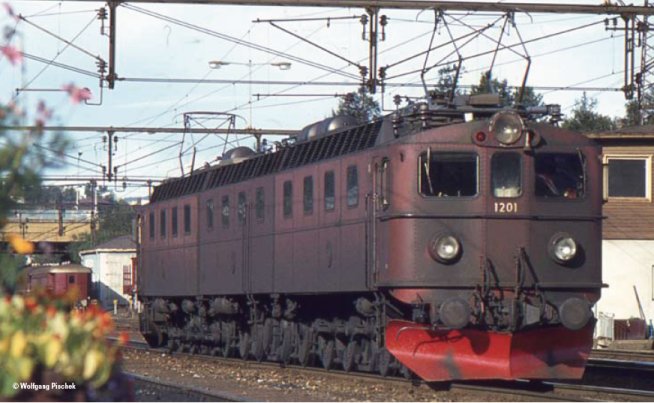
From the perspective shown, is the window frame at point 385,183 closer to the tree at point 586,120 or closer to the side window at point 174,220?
the side window at point 174,220

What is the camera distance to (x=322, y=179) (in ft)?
67.7

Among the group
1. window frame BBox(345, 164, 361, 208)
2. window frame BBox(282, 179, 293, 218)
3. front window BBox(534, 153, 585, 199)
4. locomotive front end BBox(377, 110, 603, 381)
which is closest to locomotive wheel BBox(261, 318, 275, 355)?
window frame BBox(282, 179, 293, 218)

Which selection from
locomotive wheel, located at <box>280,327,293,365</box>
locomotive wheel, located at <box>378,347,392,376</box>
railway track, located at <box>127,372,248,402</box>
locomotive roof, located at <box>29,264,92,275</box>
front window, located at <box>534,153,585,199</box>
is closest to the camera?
railway track, located at <box>127,372,248,402</box>

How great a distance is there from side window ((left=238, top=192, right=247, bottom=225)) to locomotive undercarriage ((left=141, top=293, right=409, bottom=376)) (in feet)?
5.26

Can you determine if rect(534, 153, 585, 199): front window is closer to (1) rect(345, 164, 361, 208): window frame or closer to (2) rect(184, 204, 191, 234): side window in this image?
(1) rect(345, 164, 361, 208): window frame

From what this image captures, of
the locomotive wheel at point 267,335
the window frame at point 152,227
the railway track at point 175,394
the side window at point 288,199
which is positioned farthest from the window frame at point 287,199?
the window frame at point 152,227

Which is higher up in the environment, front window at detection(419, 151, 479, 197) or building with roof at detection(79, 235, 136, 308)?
front window at detection(419, 151, 479, 197)

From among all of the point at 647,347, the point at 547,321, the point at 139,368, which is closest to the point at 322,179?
the point at 547,321

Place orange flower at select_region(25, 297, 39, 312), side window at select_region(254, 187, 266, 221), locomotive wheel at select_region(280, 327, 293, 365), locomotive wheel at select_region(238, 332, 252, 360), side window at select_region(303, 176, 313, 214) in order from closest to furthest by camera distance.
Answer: orange flower at select_region(25, 297, 39, 312) < side window at select_region(303, 176, 313, 214) < locomotive wheel at select_region(280, 327, 293, 365) < side window at select_region(254, 187, 266, 221) < locomotive wheel at select_region(238, 332, 252, 360)

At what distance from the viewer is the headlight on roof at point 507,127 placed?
57.6 ft

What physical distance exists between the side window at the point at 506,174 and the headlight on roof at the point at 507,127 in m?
0.22

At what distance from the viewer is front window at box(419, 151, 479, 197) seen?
17.4 metres

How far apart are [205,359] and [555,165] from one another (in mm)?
12198

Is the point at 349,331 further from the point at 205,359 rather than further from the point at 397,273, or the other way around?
the point at 205,359
